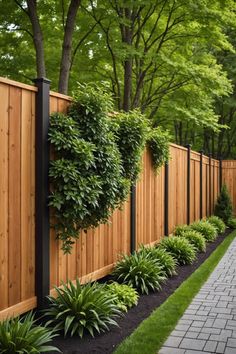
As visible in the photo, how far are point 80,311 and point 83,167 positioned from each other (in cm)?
147

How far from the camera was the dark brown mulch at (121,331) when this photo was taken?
406 centimetres

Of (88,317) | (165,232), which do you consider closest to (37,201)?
(88,317)

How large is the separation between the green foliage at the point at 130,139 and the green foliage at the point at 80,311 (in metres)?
2.08

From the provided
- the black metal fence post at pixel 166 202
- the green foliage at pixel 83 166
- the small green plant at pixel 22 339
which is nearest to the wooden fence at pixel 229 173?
the black metal fence post at pixel 166 202

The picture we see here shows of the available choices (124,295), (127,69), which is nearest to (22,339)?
(124,295)

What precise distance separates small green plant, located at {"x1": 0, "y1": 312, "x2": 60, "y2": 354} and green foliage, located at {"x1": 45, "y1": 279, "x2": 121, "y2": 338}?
47 centimetres

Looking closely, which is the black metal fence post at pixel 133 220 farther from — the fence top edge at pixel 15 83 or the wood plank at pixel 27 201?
the fence top edge at pixel 15 83

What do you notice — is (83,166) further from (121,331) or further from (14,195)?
(121,331)

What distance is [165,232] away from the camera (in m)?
9.63

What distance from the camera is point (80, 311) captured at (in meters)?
4.41

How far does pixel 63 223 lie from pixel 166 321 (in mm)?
1566

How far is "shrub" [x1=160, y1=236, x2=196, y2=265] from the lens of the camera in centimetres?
830

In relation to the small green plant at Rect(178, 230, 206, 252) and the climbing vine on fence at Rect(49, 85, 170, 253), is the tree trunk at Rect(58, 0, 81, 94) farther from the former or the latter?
the small green plant at Rect(178, 230, 206, 252)

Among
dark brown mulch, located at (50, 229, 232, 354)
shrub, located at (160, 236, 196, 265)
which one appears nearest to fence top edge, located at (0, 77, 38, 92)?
dark brown mulch, located at (50, 229, 232, 354)
